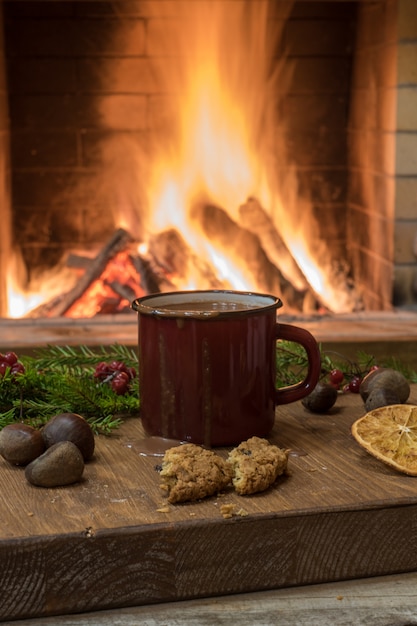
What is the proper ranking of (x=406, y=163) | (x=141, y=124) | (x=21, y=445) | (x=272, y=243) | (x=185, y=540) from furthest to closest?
1. (x=141, y=124)
2. (x=272, y=243)
3. (x=406, y=163)
4. (x=21, y=445)
5. (x=185, y=540)

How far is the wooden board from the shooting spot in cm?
63

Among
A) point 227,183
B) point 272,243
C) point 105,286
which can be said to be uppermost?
point 227,183

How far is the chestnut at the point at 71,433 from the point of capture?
779mm

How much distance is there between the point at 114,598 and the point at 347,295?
78.3 inches

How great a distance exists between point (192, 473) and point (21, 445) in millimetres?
153

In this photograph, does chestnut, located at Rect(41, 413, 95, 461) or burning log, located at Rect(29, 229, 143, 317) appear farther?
burning log, located at Rect(29, 229, 143, 317)

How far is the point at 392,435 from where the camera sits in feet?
2.59

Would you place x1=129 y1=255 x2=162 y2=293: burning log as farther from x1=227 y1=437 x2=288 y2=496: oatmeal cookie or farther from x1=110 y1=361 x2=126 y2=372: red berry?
x1=227 y1=437 x2=288 y2=496: oatmeal cookie

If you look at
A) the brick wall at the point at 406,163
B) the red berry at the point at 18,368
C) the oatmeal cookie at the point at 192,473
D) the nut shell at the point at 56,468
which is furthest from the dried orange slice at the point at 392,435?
the brick wall at the point at 406,163

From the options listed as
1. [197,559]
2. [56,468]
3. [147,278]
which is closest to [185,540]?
[197,559]

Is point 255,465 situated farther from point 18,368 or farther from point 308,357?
point 18,368

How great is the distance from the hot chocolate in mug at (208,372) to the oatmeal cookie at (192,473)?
75 millimetres

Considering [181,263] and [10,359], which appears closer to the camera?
[10,359]

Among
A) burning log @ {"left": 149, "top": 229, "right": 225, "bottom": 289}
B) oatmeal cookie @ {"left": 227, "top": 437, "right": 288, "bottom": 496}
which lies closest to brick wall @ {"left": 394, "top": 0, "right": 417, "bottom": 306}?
burning log @ {"left": 149, "top": 229, "right": 225, "bottom": 289}
